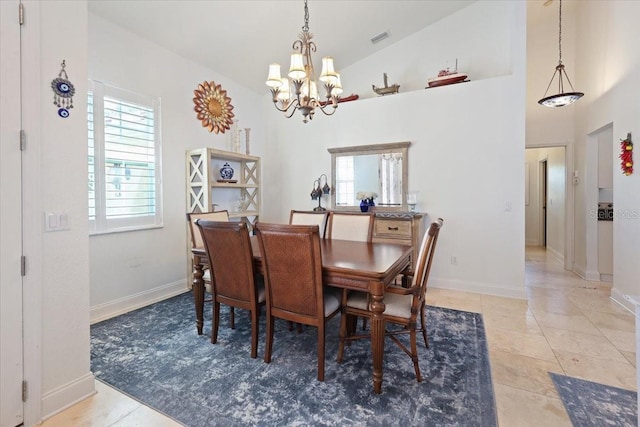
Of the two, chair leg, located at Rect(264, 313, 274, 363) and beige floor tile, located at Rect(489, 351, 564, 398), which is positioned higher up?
chair leg, located at Rect(264, 313, 274, 363)

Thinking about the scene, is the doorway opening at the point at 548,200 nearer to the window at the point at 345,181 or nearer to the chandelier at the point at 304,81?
the window at the point at 345,181

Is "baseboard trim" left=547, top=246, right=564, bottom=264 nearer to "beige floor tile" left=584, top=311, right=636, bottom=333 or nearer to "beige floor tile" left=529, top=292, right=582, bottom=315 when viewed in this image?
"beige floor tile" left=529, top=292, right=582, bottom=315

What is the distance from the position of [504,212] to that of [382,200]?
5.03ft

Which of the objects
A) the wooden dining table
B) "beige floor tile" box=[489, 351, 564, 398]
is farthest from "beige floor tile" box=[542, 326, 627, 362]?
the wooden dining table

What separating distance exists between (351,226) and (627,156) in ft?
9.67

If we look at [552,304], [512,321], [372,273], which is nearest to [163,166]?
[372,273]

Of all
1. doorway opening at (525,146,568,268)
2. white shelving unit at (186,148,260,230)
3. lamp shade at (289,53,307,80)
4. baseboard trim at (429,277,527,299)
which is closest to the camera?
lamp shade at (289,53,307,80)

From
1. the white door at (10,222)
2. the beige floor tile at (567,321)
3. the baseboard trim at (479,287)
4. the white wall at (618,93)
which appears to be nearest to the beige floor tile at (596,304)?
the white wall at (618,93)

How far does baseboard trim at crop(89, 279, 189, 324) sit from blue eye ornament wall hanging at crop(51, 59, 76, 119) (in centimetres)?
208

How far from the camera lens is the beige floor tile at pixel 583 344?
2.14 meters

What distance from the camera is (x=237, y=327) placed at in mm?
2676

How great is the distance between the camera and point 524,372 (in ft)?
6.35

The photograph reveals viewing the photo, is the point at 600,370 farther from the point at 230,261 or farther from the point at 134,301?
the point at 134,301

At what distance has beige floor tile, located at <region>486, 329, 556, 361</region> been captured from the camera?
217 cm
